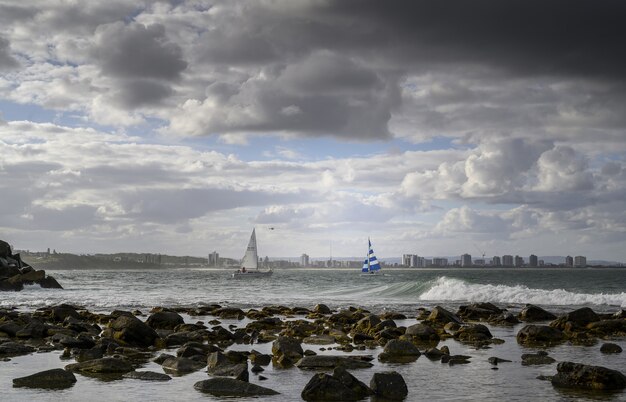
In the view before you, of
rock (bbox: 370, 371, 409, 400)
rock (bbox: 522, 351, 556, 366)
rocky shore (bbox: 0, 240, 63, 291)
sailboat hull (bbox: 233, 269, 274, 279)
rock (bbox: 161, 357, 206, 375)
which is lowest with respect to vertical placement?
sailboat hull (bbox: 233, 269, 274, 279)

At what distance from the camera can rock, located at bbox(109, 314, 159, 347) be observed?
23781mm

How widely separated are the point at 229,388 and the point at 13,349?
1031 centimetres

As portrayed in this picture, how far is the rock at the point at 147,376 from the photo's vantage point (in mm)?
16164

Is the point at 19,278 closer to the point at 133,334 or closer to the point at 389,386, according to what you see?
the point at 133,334

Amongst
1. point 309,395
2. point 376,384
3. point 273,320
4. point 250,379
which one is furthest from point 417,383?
point 273,320

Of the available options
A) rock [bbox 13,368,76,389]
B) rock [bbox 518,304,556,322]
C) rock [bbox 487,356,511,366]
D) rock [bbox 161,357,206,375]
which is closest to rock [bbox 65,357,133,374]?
rock [bbox 161,357,206,375]

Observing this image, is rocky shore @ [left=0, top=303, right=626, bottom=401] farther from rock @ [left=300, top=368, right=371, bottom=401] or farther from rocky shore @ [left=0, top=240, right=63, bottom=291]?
rocky shore @ [left=0, top=240, right=63, bottom=291]

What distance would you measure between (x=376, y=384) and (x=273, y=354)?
20.9 feet

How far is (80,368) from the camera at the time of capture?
57.2 feet

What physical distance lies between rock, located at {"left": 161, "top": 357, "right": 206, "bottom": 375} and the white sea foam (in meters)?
44.3

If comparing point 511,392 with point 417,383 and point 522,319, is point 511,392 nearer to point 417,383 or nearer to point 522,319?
point 417,383

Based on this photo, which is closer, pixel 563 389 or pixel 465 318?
pixel 563 389

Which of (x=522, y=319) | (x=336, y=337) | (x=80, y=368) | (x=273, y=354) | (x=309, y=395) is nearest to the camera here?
(x=309, y=395)

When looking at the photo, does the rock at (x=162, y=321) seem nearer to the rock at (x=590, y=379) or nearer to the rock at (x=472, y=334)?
the rock at (x=472, y=334)
